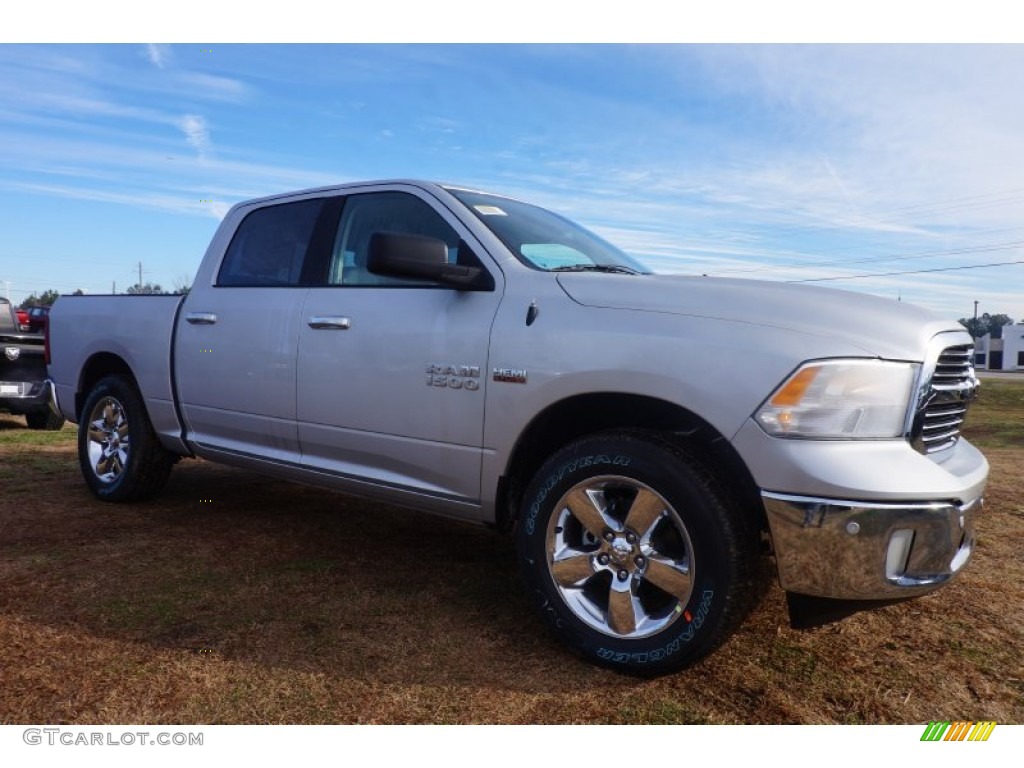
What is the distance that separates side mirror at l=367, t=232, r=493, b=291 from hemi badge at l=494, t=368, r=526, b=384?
397mm

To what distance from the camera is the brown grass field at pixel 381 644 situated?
2.70m

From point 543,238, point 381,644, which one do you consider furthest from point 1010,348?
point 381,644

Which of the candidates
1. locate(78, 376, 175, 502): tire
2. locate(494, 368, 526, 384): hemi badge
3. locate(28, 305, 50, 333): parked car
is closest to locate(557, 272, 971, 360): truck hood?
locate(494, 368, 526, 384): hemi badge

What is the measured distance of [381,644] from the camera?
10.4 feet

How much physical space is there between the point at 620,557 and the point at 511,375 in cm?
83

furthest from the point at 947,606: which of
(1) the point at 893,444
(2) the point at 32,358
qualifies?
(2) the point at 32,358

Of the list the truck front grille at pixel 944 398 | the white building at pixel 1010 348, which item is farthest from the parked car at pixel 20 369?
the white building at pixel 1010 348

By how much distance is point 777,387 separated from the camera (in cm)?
267

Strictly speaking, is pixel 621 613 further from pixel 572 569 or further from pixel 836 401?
pixel 836 401

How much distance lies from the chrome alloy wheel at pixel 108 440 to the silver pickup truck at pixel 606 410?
4.31ft

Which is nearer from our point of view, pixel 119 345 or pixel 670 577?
pixel 670 577

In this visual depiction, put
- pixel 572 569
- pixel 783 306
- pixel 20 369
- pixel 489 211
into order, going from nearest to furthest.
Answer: pixel 783 306 < pixel 572 569 < pixel 489 211 < pixel 20 369

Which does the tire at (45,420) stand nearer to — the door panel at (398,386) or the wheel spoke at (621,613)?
the door panel at (398,386)

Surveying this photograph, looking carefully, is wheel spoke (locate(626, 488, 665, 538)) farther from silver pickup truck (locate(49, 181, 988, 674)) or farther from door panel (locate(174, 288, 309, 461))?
door panel (locate(174, 288, 309, 461))
